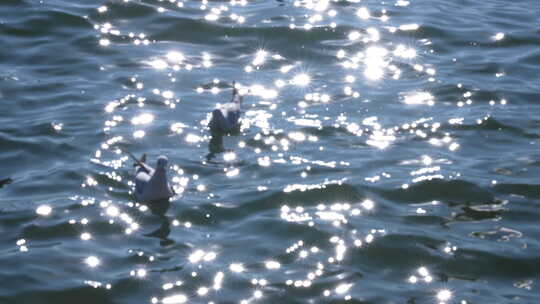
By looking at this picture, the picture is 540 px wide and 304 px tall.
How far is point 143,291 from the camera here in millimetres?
12883

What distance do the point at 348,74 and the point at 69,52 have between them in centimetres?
557

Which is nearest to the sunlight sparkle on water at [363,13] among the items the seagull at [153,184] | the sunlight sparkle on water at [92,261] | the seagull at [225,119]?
the seagull at [225,119]

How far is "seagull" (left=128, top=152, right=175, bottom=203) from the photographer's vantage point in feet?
48.6

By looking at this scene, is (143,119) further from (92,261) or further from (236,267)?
(236,267)

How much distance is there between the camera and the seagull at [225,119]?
1728 cm

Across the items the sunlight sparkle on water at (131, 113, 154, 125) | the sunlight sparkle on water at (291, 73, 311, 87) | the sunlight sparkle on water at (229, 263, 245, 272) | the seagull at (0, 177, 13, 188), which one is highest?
the sunlight sparkle on water at (291, 73, 311, 87)

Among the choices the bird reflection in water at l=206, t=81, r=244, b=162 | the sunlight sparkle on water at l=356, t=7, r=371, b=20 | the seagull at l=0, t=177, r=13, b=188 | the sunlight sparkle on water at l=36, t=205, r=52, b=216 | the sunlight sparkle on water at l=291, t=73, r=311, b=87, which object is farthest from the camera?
the sunlight sparkle on water at l=356, t=7, r=371, b=20

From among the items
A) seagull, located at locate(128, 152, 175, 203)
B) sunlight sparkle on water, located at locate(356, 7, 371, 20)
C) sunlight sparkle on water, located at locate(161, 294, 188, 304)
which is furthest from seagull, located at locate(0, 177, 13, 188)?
sunlight sparkle on water, located at locate(356, 7, 371, 20)

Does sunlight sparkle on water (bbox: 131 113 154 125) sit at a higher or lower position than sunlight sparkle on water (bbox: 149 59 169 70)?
lower

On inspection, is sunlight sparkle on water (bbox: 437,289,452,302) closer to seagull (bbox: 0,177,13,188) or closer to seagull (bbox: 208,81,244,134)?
seagull (bbox: 208,81,244,134)

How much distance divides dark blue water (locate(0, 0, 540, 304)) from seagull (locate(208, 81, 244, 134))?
20 centimetres

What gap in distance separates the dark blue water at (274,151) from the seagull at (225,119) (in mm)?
201

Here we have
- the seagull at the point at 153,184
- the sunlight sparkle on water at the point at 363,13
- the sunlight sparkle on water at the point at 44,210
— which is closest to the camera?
the sunlight sparkle on water at the point at 44,210

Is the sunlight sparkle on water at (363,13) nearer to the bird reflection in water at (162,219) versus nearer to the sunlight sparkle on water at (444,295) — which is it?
the bird reflection in water at (162,219)
